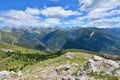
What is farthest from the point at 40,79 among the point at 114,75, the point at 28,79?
the point at 114,75

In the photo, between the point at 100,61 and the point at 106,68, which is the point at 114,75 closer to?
the point at 106,68

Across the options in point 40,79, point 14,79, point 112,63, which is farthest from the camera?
point 14,79

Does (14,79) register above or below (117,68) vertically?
below

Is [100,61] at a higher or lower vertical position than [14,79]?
higher

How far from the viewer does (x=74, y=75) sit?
66.2 m

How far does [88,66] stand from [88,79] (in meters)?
8.94

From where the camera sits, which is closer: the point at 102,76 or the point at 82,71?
the point at 102,76

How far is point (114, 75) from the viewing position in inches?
2255

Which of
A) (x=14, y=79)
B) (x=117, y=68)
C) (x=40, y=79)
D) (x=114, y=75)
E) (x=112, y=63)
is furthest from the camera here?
(x=14, y=79)

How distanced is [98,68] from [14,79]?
35780 mm

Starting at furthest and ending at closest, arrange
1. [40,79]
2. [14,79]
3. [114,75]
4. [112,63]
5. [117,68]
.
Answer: [14,79]
[40,79]
[112,63]
[117,68]
[114,75]

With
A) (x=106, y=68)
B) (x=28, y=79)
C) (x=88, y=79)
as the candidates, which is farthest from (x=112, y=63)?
(x=28, y=79)

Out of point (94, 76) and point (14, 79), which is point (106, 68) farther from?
point (14, 79)

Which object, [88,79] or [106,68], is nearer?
[88,79]
